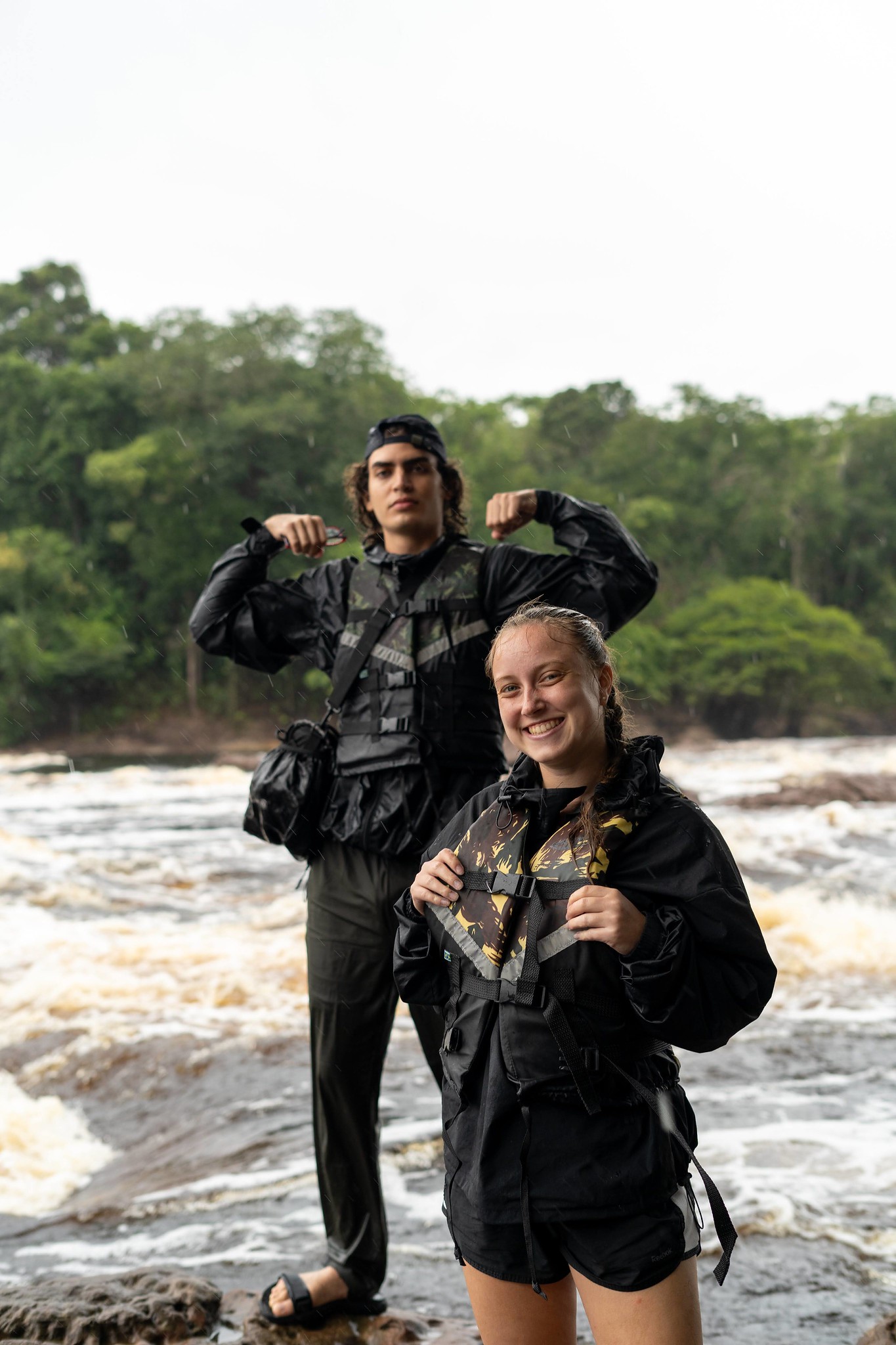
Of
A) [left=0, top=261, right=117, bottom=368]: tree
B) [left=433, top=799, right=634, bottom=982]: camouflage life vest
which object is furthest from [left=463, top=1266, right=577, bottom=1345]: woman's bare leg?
[left=0, top=261, right=117, bottom=368]: tree

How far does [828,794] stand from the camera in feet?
52.9

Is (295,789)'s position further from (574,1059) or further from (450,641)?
(574,1059)

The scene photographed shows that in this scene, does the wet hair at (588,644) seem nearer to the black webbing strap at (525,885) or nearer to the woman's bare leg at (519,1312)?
the black webbing strap at (525,885)

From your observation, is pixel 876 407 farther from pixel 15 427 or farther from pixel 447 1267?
pixel 447 1267

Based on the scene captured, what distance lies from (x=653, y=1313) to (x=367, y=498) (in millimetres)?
2108

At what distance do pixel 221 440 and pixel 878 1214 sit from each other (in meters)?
33.9

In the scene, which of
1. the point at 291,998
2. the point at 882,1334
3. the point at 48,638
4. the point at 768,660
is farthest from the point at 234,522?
the point at 882,1334

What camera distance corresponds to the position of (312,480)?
3594 centimetres

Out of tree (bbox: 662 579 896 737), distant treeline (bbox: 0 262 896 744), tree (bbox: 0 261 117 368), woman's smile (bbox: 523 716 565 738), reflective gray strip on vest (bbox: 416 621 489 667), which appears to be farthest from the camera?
tree (bbox: 0 261 117 368)

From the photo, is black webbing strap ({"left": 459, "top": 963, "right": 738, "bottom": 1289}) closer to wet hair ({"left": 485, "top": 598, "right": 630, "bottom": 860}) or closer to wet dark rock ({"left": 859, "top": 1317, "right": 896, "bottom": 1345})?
wet hair ({"left": 485, "top": 598, "right": 630, "bottom": 860})

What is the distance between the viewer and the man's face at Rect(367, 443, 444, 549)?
2.87 meters


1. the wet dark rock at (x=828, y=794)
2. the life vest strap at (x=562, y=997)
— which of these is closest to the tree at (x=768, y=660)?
the wet dark rock at (x=828, y=794)

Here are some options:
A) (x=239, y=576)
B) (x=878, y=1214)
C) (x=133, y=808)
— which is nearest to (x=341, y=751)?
(x=239, y=576)

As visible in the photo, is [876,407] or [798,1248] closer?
[798,1248]
